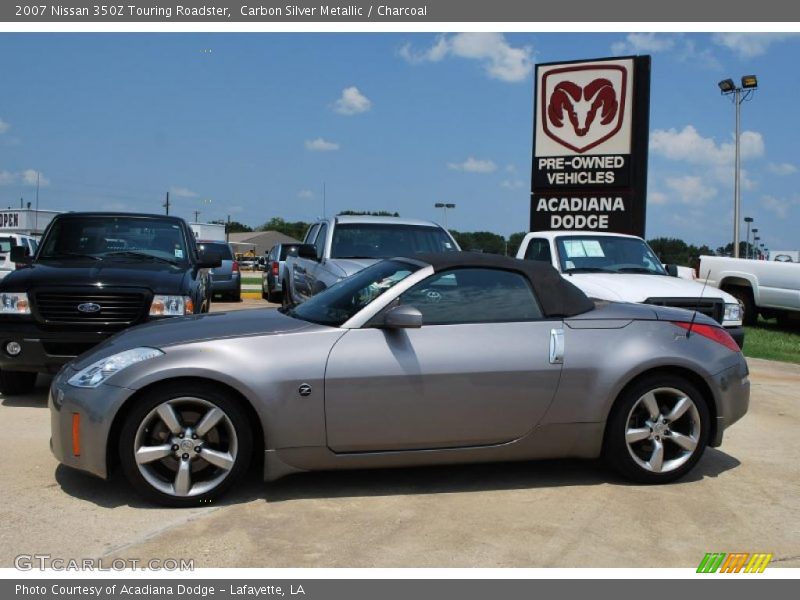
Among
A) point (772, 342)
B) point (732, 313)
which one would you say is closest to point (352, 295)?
point (732, 313)

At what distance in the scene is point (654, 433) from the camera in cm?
480

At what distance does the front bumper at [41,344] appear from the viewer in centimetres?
648

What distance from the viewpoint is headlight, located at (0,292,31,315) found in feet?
21.7

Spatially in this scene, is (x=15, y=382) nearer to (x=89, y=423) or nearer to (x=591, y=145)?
(x=89, y=423)

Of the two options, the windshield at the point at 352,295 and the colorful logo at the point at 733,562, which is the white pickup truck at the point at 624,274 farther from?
the colorful logo at the point at 733,562

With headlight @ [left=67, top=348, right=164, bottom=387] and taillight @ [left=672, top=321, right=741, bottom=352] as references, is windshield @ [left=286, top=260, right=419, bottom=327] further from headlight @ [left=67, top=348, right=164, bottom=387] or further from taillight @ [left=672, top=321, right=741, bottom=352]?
taillight @ [left=672, top=321, right=741, bottom=352]

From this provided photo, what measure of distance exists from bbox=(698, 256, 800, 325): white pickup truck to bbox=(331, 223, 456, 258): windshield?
22.6 feet

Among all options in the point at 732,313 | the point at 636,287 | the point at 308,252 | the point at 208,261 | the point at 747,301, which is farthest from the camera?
the point at 747,301

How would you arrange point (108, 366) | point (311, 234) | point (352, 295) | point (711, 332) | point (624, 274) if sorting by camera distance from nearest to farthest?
point (108, 366) → point (352, 295) → point (711, 332) → point (624, 274) → point (311, 234)

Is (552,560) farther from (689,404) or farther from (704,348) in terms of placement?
(704,348)

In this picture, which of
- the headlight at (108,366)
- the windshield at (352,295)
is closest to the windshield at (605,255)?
the windshield at (352,295)

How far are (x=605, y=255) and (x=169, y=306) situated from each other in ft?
19.5

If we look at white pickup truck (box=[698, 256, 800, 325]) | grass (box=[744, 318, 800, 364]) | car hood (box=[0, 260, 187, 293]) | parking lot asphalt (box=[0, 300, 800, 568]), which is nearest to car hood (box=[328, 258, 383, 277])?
car hood (box=[0, 260, 187, 293])

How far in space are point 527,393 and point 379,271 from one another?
130 cm
